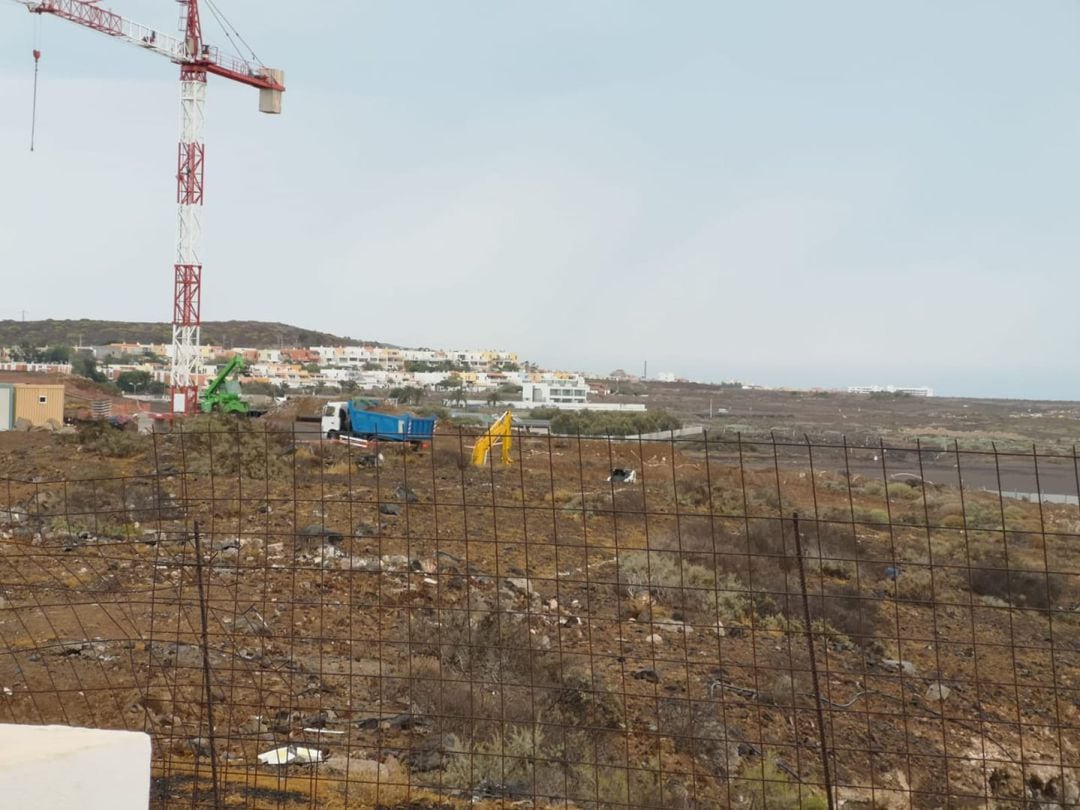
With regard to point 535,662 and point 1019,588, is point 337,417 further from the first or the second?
point 535,662

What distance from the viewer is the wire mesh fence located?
18.3ft

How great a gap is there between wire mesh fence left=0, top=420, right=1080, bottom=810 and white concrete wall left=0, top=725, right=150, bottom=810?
182cm

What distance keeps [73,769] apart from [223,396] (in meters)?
36.3

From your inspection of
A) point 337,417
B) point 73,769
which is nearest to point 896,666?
point 73,769

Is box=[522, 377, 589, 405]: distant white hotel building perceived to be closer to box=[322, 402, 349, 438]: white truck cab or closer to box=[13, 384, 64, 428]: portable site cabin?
box=[13, 384, 64, 428]: portable site cabin

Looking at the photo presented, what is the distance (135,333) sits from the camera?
163500 mm

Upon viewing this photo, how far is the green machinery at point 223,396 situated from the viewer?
122 ft

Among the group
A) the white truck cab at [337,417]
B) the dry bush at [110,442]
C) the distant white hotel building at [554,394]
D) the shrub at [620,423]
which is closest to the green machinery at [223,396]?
the white truck cab at [337,417]

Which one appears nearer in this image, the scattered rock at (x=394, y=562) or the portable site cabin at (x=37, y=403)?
the scattered rock at (x=394, y=562)

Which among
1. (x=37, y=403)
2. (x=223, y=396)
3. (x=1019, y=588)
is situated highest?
(x=223, y=396)

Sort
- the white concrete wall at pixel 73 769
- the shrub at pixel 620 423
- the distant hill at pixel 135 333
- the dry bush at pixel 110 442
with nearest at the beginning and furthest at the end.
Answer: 1. the white concrete wall at pixel 73 769
2. the dry bush at pixel 110 442
3. the shrub at pixel 620 423
4. the distant hill at pixel 135 333

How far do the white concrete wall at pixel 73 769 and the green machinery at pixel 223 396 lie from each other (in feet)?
115

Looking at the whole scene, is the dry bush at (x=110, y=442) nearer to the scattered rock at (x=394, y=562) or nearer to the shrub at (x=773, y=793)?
the scattered rock at (x=394, y=562)

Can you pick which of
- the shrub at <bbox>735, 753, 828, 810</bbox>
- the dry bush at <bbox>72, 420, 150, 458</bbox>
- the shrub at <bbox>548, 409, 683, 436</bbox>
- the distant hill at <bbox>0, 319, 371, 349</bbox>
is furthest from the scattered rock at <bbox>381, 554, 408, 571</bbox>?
the distant hill at <bbox>0, 319, 371, 349</bbox>
